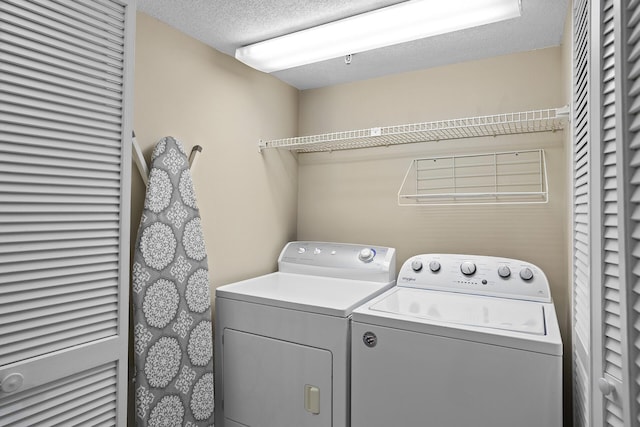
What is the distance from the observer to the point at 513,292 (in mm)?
1874

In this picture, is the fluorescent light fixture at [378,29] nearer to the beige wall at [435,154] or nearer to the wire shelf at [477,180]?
the beige wall at [435,154]

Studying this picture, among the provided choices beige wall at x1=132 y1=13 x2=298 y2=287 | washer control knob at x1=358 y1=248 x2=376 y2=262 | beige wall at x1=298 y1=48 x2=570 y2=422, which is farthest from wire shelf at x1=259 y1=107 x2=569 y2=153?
washer control knob at x1=358 y1=248 x2=376 y2=262

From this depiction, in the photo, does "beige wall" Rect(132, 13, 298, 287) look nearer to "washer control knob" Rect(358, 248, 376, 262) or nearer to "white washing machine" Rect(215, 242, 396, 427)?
"white washing machine" Rect(215, 242, 396, 427)

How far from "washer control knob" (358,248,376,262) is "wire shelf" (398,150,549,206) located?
0.40 m

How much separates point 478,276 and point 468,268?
64mm

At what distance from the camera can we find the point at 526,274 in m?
1.88

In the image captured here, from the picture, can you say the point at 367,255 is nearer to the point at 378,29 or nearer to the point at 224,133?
the point at 224,133

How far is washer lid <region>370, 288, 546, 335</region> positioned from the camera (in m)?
1.47

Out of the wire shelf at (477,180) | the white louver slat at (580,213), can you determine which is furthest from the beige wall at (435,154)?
the white louver slat at (580,213)

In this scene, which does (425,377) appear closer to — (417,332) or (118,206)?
(417,332)

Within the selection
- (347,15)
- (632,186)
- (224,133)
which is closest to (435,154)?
(347,15)

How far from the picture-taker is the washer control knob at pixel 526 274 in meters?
1.87

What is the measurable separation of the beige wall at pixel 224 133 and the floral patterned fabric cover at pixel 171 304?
0.41ft

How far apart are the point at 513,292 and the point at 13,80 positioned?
2187 millimetres
